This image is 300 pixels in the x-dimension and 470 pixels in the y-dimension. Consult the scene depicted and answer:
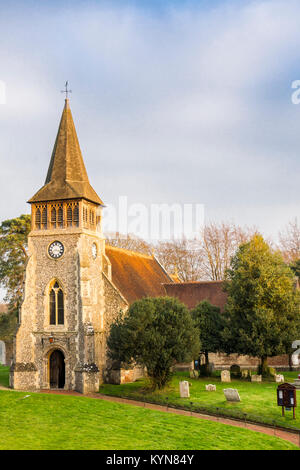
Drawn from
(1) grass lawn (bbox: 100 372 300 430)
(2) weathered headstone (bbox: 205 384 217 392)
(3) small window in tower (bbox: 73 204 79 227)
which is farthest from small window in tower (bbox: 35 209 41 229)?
(2) weathered headstone (bbox: 205 384 217 392)

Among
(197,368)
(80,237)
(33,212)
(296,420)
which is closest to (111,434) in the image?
(296,420)

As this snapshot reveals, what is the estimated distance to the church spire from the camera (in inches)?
1340

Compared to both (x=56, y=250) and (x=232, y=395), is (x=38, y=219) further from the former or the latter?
(x=232, y=395)

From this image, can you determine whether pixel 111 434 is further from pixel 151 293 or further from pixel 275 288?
pixel 151 293

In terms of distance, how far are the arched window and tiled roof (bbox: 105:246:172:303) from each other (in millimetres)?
4925

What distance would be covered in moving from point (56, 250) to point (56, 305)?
12.4 feet

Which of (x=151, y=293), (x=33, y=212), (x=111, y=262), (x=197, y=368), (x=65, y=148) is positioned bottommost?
(x=197, y=368)

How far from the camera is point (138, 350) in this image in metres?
28.8

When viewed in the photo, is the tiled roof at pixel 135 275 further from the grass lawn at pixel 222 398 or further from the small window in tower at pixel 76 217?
the grass lawn at pixel 222 398

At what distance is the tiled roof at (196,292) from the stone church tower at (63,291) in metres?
11.5

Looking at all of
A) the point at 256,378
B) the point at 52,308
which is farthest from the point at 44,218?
the point at 256,378

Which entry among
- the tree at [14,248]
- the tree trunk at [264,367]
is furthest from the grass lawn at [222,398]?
the tree at [14,248]

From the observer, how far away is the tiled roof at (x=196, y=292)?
43812 mm

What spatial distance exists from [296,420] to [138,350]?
33.3 ft
